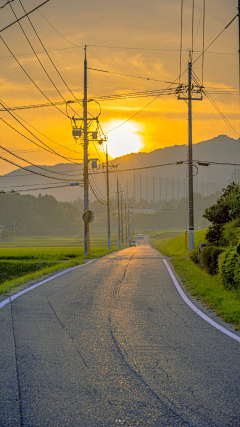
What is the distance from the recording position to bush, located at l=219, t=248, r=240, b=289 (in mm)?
12514

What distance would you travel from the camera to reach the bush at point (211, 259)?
16844 mm

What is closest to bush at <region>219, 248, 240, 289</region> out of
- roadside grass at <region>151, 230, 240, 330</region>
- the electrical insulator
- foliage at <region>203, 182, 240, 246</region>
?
roadside grass at <region>151, 230, 240, 330</region>

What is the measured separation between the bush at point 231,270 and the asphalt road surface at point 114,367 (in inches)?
125

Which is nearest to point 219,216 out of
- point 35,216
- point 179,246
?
point 179,246

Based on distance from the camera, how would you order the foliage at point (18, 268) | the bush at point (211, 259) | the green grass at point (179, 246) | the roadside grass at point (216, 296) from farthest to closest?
the green grass at point (179, 246) < the foliage at point (18, 268) < the bush at point (211, 259) < the roadside grass at point (216, 296)

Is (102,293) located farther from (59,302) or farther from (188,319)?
(188,319)

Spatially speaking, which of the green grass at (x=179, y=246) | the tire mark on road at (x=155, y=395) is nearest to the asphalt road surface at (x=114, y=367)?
the tire mark on road at (x=155, y=395)

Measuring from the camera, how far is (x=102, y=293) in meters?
12.2

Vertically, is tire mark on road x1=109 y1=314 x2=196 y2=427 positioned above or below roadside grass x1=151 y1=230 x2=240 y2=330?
above

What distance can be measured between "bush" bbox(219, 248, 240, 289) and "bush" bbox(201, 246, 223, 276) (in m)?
3.25

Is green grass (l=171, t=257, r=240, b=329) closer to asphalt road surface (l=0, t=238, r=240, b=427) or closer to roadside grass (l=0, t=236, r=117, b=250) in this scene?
asphalt road surface (l=0, t=238, r=240, b=427)

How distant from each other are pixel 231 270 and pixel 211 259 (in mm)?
4494

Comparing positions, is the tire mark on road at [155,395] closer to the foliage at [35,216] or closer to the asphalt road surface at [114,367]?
the asphalt road surface at [114,367]

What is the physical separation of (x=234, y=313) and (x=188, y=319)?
1.07 metres
